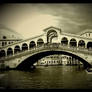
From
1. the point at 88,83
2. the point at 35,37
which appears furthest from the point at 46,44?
the point at 88,83

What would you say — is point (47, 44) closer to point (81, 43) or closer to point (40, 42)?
point (40, 42)

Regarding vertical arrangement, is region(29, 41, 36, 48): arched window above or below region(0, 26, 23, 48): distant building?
below

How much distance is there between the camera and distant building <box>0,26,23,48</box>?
3.58m

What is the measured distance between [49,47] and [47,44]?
11 cm

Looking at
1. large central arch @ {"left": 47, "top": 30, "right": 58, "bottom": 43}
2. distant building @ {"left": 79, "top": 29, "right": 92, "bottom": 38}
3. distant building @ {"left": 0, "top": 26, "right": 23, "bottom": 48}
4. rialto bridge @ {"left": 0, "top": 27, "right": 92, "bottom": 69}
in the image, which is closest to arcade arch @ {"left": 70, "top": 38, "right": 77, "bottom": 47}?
rialto bridge @ {"left": 0, "top": 27, "right": 92, "bottom": 69}

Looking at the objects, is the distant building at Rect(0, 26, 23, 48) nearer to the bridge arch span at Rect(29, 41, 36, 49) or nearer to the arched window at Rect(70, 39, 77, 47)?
the bridge arch span at Rect(29, 41, 36, 49)

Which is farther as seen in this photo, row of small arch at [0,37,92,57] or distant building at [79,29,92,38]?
row of small arch at [0,37,92,57]

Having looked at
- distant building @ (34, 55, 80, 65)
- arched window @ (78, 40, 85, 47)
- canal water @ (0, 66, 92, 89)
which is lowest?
canal water @ (0, 66, 92, 89)

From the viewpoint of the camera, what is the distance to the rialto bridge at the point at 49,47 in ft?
11.7

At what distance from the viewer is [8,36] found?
3658 millimetres

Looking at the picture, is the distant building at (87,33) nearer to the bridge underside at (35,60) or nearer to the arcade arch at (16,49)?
the bridge underside at (35,60)

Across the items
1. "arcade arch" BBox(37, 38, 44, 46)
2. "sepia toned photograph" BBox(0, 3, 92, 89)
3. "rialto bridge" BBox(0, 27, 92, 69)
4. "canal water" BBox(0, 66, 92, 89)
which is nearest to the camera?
"canal water" BBox(0, 66, 92, 89)

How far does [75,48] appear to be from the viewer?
12.1 ft
